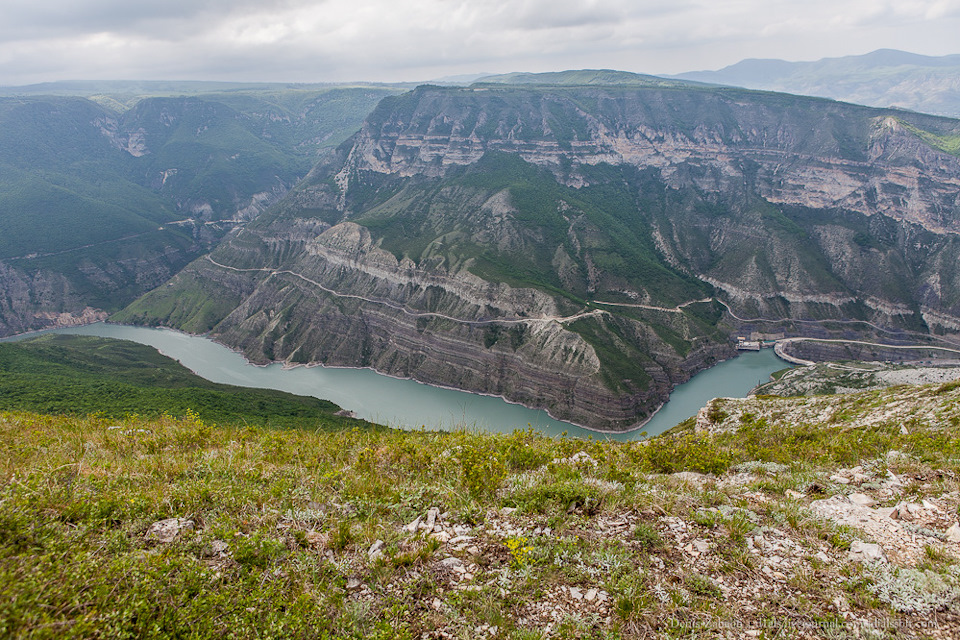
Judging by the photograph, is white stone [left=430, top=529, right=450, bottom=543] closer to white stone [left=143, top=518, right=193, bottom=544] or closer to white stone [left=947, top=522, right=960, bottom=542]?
white stone [left=143, top=518, right=193, bottom=544]

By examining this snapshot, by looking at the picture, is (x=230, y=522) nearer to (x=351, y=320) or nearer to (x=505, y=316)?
(x=505, y=316)

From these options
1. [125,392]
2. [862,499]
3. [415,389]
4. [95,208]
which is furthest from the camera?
[95,208]

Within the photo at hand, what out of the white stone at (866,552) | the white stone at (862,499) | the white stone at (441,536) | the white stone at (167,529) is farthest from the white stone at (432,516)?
the white stone at (862,499)

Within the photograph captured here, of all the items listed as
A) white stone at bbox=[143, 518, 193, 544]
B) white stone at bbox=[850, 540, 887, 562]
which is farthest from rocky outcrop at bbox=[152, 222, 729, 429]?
white stone at bbox=[143, 518, 193, 544]

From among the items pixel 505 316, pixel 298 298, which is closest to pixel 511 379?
pixel 505 316

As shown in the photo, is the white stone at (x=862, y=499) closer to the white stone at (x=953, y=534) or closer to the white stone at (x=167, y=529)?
the white stone at (x=953, y=534)

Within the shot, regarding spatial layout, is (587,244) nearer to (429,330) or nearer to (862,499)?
(429,330)

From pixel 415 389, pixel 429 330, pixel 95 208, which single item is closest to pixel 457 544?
pixel 415 389
